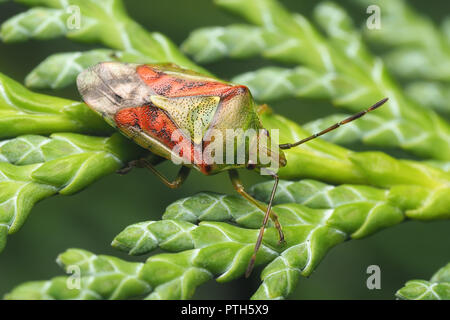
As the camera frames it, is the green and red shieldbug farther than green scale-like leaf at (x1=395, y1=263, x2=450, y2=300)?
Yes

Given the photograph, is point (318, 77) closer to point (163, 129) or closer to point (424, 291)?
point (163, 129)

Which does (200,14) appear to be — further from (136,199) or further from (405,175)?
(405,175)

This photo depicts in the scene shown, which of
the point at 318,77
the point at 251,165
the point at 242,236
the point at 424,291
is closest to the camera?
the point at 424,291

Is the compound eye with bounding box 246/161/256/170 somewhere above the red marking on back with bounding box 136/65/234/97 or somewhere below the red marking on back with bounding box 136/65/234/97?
below

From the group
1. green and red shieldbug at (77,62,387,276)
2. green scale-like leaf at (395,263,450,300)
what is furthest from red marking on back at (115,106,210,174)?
green scale-like leaf at (395,263,450,300)

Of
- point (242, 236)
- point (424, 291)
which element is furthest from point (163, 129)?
point (424, 291)

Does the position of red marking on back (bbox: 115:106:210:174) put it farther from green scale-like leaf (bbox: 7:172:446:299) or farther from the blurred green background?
the blurred green background

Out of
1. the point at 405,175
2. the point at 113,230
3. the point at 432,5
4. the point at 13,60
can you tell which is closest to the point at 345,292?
the point at 405,175

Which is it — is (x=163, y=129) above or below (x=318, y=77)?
below
